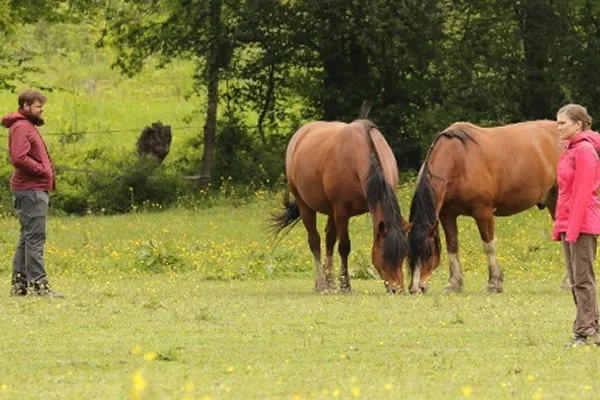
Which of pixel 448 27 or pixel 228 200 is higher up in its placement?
pixel 448 27

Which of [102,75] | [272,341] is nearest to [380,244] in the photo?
[272,341]

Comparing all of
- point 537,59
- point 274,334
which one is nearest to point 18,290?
point 274,334

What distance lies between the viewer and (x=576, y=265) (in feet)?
39.9

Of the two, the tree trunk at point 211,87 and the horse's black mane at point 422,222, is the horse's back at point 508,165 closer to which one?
the horse's black mane at point 422,222

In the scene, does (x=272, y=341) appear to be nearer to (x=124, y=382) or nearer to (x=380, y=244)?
(x=124, y=382)

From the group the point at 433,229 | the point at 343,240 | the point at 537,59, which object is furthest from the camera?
the point at 537,59

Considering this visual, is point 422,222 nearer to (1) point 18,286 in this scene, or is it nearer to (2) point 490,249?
(2) point 490,249

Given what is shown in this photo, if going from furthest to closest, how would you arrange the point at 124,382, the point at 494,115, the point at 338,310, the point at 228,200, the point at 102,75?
the point at 102,75 → the point at 494,115 → the point at 228,200 → the point at 338,310 → the point at 124,382

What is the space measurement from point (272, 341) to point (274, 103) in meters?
25.0

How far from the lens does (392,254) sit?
1747 cm

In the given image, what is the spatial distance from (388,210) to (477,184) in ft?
6.06

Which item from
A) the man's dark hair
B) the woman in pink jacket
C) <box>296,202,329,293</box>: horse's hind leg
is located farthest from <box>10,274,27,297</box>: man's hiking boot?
the woman in pink jacket

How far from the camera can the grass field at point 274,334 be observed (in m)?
10.3

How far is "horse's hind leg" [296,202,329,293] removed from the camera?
19281 millimetres
